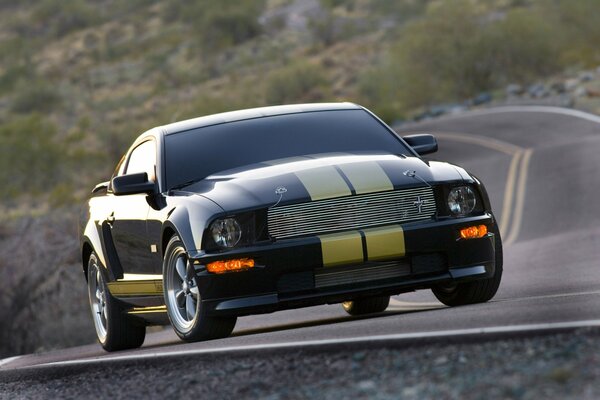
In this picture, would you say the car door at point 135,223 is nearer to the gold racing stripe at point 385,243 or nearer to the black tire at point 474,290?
the gold racing stripe at point 385,243

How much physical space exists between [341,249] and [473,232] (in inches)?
43.6

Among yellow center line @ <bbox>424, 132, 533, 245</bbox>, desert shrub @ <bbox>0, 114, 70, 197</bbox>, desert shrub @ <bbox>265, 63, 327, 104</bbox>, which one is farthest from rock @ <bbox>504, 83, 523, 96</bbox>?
desert shrub @ <bbox>265, 63, 327, 104</bbox>

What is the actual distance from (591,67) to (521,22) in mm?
3558

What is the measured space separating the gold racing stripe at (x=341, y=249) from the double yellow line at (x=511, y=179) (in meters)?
12.0

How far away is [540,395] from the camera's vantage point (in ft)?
19.0

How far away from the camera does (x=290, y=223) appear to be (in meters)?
9.29

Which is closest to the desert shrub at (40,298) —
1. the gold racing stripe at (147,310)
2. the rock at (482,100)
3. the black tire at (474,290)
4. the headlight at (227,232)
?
the gold racing stripe at (147,310)

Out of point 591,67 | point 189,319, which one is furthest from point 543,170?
point 591,67

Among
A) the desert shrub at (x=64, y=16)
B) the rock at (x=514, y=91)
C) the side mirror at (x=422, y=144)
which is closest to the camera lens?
the side mirror at (x=422, y=144)

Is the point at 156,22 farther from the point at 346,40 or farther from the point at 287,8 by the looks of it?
the point at 346,40

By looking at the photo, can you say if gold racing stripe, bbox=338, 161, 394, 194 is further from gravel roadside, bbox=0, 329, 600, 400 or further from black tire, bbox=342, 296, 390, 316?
black tire, bbox=342, 296, 390, 316

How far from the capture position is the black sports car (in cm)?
925

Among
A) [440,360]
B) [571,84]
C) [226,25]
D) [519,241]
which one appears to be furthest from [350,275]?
[226,25]

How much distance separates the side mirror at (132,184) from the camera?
10336mm
